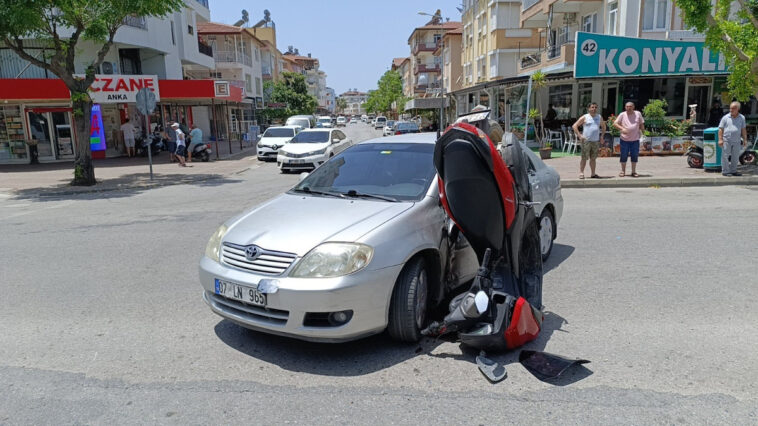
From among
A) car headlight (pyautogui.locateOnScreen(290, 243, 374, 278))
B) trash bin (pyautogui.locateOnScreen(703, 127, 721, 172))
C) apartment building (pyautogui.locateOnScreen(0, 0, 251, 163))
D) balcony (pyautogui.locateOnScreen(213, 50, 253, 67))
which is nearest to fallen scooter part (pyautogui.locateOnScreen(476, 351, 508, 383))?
car headlight (pyautogui.locateOnScreen(290, 243, 374, 278))

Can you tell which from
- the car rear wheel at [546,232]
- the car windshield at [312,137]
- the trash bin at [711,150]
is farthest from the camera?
the car windshield at [312,137]

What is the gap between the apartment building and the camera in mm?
21047

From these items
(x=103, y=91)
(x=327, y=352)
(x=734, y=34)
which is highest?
(x=734, y=34)

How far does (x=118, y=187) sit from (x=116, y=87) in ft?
28.1

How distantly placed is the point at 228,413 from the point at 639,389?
2560mm

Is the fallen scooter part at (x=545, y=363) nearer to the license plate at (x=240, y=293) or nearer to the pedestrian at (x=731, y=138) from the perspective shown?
the license plate at (x=240, y=293)

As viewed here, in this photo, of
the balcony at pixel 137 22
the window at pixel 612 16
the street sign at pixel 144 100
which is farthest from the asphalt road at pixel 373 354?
the balcony at pixel 137 22

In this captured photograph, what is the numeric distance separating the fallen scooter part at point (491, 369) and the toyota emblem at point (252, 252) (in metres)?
1.73

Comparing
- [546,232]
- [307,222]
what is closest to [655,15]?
[546,232]

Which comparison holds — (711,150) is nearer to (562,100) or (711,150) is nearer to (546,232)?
(546,232)

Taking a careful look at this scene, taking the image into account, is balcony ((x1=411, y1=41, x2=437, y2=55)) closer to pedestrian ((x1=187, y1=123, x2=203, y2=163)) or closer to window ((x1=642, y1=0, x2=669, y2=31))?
window ((x1=642, y1=0, x2=669, y2=31))

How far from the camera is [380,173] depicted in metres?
4.93

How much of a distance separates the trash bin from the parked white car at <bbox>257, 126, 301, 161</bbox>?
15.3 m

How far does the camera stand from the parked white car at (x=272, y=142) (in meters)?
23.3
